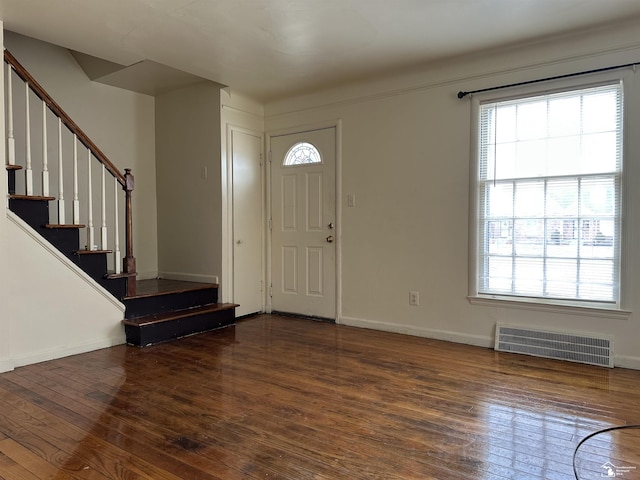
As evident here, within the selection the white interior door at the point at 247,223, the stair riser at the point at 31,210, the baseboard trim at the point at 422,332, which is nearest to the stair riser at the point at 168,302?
the white interior door at the point at 247,223

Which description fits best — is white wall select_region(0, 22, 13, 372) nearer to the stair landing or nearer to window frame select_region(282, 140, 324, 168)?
the stair landing

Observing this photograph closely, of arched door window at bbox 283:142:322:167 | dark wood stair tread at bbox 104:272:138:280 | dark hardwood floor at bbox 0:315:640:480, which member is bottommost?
dark hardwood floor at bbox 0:315:640:480

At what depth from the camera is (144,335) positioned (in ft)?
12.5

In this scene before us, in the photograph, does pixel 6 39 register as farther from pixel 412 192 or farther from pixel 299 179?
pixel 412 192

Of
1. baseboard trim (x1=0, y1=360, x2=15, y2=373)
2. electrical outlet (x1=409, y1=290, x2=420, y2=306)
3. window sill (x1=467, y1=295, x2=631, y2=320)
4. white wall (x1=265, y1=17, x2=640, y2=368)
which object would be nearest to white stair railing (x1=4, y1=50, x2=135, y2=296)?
baseboard trim (x1=0, y1=360, x2=15, y2=373)

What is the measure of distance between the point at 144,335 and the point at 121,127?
8.78ft

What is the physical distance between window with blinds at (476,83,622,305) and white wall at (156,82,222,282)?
283 centimetres

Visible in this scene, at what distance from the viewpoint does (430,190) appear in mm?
4098

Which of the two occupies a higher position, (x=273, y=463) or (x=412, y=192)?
(x=412, y=192)

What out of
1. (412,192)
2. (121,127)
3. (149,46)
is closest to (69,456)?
(149,46)

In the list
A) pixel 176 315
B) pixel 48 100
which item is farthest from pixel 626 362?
pixel 48 100

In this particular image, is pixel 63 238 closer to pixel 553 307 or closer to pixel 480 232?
pixel 480 232

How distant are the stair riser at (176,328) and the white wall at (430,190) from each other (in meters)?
1.34

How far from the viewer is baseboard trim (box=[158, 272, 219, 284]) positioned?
16.0 ft
